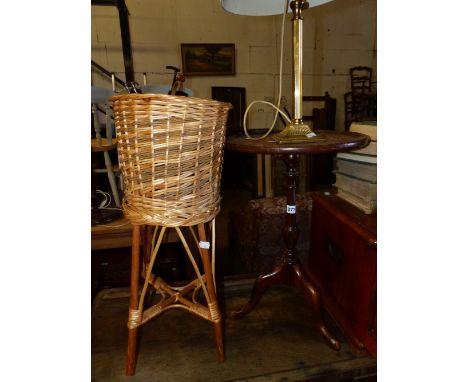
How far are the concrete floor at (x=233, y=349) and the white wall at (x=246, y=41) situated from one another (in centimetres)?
341

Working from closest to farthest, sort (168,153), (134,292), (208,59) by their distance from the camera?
1. (168,153)
2. (134,292)
3. (208,59)

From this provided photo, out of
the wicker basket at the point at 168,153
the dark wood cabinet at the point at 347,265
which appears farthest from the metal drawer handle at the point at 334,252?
the wicker basket at the point at 168,153

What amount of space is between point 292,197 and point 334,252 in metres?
0.29

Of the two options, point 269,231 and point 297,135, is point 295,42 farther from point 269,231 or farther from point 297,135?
point 269,231

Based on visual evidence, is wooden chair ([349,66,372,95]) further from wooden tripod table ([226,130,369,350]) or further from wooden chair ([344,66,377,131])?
wooden tripod table ([226,130,369,350])

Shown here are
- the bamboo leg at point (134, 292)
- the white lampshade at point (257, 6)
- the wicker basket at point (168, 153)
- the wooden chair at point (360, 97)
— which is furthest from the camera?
the wooden chair at point (360, 97)

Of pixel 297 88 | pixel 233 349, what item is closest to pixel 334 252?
pixel 233 349

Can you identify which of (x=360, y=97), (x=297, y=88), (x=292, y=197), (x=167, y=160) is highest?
(x=360, y=97)

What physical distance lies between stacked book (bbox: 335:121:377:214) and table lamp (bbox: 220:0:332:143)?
0.21 metres

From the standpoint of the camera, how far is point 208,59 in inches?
165

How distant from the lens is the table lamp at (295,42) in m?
0.96

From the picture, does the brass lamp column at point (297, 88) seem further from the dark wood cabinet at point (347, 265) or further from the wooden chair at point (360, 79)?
the wooden chair at point (360, 79)

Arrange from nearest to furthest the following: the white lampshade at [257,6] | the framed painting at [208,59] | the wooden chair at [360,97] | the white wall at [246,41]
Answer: the white lampshade at [257,6]
the white wall at [246,41]
the framed painting at [208,59]
the wooden chair at [360,97]
